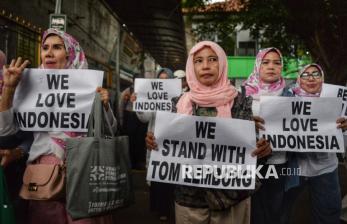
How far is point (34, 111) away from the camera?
315 centimetres

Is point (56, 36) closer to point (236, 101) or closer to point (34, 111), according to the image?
point (34, 111)

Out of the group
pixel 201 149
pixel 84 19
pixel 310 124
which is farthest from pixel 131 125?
pixel 84 19

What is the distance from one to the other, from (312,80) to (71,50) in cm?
245

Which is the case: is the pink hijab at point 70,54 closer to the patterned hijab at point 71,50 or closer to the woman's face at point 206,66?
the patterned hijab at point 71,50

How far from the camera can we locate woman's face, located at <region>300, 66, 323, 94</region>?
4.60 meters

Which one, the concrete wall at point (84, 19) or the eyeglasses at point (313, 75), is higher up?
the concrete wall at point (84, 19)

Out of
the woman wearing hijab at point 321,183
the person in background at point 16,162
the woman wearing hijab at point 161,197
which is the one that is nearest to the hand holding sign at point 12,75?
the person in background at point 16,162

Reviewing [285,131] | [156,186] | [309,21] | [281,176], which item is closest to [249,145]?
[285,131]

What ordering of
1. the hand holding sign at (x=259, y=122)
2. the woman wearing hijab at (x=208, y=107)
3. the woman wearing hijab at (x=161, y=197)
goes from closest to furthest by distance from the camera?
the woman wearing hijab at (x=208, y=107) → the hand holding sign at (x=259, y=122) → the woman wearing hijab at (x=161, y=197)

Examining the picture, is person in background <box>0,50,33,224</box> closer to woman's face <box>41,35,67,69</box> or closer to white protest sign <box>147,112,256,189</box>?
woman's face <box>41,35,67,69</box>

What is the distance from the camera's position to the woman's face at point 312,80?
4602mm

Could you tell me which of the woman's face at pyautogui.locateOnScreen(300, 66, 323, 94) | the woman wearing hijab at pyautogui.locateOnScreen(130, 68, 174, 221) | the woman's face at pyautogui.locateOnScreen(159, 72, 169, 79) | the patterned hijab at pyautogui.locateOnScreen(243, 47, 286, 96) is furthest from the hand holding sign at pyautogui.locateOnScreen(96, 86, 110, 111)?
the woman's face at pyautogui.locateOnScreen(159, 72, 169, 79)

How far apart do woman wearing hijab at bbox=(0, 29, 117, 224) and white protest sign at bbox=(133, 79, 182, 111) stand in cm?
349

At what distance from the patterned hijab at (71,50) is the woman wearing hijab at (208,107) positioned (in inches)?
29.5
